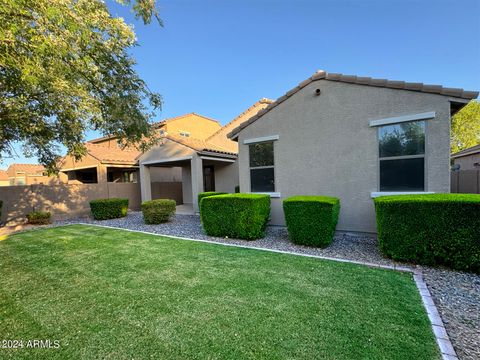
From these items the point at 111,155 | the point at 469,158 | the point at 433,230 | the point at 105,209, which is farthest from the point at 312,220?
the point at 469,158

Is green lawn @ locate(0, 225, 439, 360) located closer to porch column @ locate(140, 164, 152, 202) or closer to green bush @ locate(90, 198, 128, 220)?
green bush @ locate(90, 198, 128, 220)

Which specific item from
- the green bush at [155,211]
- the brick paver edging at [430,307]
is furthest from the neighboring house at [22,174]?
the brick paver edging at [430,307]

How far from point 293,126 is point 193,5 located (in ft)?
17.7

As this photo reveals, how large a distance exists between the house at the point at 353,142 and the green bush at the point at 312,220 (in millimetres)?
1651

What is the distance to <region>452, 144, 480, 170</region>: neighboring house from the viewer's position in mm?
15836

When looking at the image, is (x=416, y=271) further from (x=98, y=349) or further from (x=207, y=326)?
(x=98, y=349)

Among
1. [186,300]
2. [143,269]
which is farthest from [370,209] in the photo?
[143,269]

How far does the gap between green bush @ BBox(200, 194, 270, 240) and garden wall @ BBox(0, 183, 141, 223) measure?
10275mm

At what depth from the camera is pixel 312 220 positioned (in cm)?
615

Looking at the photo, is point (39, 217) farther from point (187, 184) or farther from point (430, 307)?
point (430, 307)

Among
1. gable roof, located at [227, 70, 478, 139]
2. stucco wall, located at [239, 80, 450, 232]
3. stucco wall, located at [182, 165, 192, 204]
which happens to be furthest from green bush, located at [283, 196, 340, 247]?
stucco wall, located at [182, 165, 192, 204]

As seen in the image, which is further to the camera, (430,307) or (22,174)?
(22,174)

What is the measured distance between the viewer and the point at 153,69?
7.67m

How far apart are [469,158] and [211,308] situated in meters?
23.6
